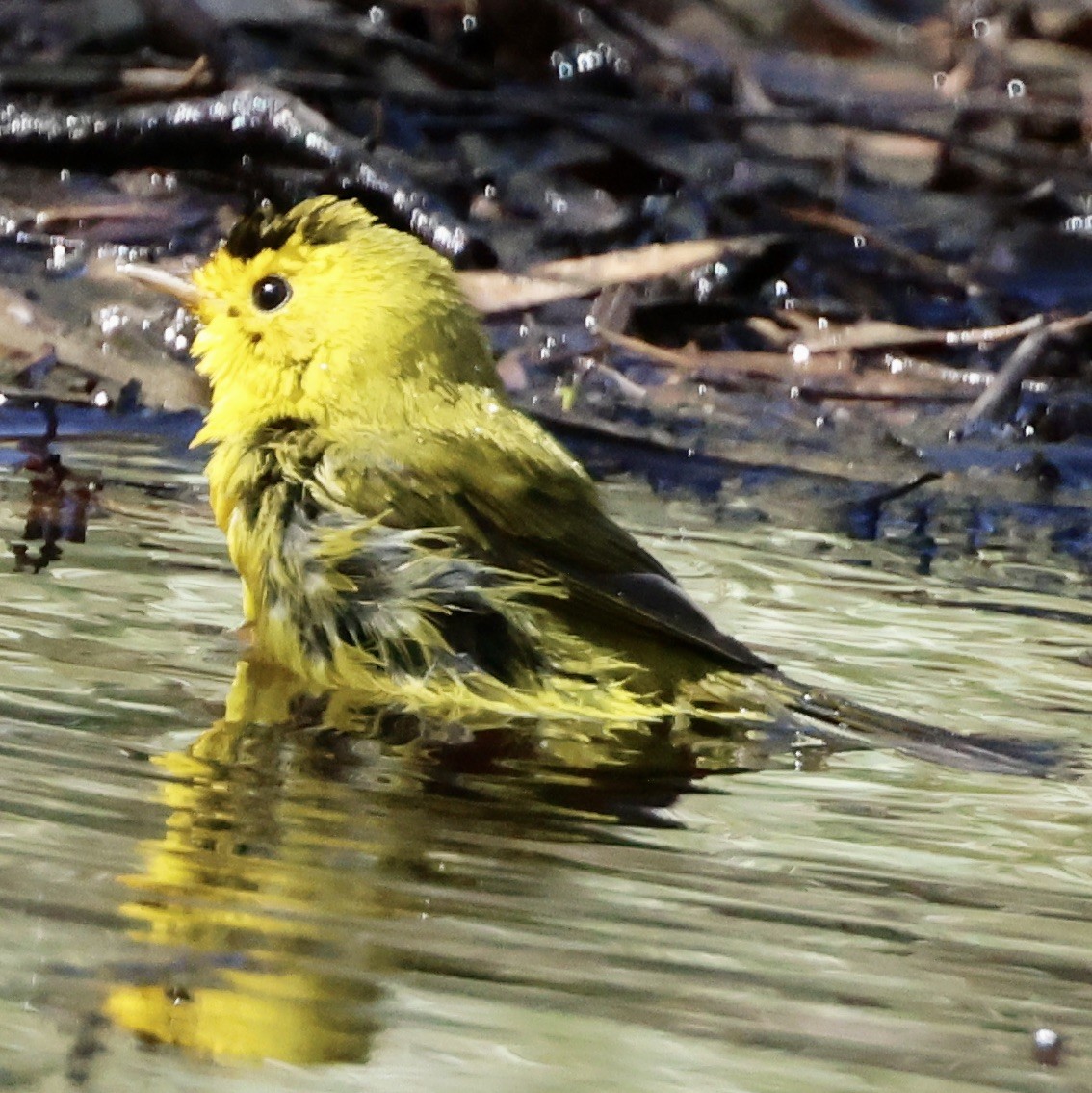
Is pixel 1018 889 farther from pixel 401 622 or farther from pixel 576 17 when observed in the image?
pixel 576 17

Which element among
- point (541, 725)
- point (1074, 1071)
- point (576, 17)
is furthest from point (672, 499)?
point (576, 17)

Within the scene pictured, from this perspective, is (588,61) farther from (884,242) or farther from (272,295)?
(272,295)

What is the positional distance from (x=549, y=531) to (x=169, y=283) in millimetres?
946

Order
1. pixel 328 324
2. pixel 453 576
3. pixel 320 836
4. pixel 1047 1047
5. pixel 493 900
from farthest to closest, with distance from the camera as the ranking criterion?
pixel 328 324 → pixel 453 576 → pixel 320 836 → pixel 493 900 → pixel 1047 1047

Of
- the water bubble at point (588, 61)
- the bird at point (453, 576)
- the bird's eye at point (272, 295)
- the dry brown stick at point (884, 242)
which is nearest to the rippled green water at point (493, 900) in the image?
the bird at point (453, 576)

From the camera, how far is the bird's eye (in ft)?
13.4

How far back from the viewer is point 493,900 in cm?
254

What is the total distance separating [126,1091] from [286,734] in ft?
4.54

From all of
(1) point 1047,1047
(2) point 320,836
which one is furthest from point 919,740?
(1) point 1047,1047

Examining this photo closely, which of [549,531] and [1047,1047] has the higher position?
[549,531]

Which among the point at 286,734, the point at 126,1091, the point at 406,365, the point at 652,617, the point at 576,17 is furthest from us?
the point at 576,17

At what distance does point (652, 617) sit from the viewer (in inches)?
141

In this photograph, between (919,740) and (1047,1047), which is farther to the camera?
(919,740)

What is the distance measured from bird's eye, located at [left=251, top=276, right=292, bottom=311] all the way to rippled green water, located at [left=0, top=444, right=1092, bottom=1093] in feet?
1.67
